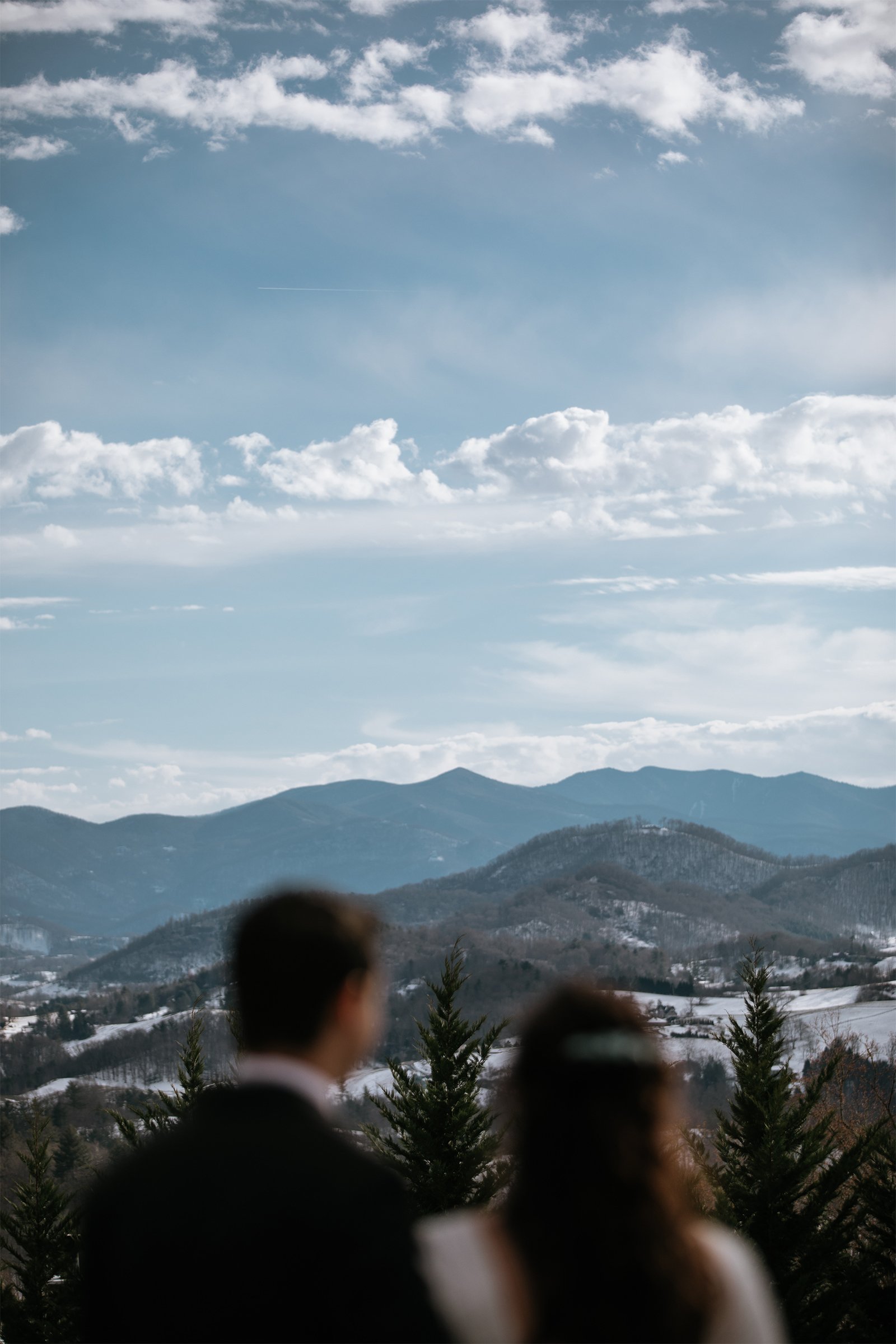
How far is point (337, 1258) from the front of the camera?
2.30 metres

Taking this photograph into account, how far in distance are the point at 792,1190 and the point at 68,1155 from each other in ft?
257

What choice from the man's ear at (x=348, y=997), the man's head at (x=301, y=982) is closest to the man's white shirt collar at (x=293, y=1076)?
the man's head at (x=301, y=982)

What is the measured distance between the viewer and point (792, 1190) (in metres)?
19.9

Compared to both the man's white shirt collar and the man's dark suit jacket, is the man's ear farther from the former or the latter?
the man's dark suit jacket

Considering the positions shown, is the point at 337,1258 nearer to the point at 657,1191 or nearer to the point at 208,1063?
the point at 657,1191

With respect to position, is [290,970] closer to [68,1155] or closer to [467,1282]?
[467,1282]

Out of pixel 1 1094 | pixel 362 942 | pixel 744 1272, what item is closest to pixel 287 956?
pixel 362 942

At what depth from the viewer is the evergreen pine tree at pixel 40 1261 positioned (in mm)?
23094

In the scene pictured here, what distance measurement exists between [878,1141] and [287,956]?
67.5ft

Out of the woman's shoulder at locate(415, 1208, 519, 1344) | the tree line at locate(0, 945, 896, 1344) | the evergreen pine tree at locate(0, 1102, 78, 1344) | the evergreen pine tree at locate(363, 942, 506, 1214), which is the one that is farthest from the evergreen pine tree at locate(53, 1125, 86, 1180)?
the woman's shoulder at locate(415, 1208, 519, 1344)

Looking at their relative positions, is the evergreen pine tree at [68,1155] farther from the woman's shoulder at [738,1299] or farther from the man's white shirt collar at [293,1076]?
the woman's shoulder at [738,1299]

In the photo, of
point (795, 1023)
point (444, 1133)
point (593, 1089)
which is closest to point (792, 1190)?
point (444, 1133)

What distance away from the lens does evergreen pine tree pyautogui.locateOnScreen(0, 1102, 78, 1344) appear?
23094 mm

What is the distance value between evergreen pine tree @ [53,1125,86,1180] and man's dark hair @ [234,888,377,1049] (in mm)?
90904
